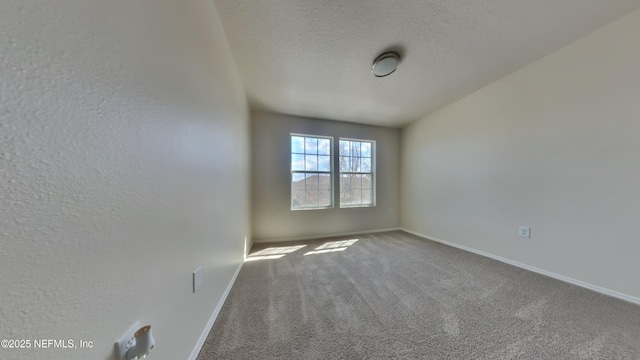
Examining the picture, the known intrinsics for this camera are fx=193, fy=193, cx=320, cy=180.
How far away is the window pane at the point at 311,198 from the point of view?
3.77 meters

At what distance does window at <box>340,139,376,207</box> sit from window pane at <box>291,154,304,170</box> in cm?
83

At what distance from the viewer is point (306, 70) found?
2303 millimetres

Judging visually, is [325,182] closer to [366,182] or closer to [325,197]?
[325,197]

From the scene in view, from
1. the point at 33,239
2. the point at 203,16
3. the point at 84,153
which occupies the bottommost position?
the point at 33,239

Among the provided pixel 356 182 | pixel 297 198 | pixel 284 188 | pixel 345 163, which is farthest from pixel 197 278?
pixel 356 182

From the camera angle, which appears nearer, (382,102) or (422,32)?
(422,32)

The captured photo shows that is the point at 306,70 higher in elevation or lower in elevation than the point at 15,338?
higher

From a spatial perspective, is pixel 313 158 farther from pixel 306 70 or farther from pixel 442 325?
pixel 442 325

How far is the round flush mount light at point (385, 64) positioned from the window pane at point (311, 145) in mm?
1764

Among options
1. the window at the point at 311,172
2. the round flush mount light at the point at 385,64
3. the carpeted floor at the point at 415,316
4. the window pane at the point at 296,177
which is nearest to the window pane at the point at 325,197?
the window at the point at 311,172

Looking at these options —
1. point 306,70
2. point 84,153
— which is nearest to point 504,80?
point 306,70

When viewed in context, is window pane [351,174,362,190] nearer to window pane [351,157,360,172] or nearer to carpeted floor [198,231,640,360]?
window pane [351,157,360,172]

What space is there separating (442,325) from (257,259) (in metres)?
2.18

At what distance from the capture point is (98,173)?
56 cm
